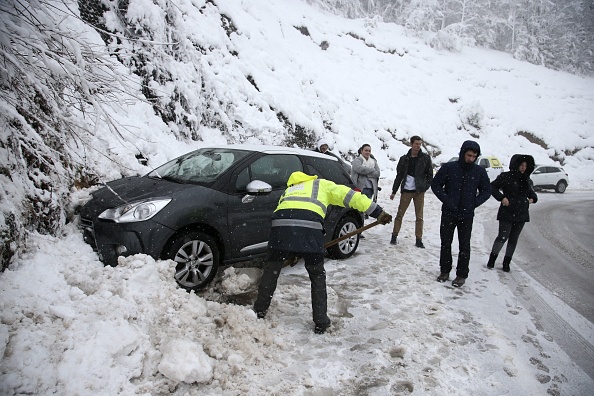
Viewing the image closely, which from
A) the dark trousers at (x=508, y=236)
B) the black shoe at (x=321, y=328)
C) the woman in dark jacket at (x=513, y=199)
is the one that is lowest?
the black shoe at (x=321, y=328)

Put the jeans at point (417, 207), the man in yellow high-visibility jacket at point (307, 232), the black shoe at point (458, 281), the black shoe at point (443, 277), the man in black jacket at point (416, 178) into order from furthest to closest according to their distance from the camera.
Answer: the jeans at point (417, 207) < the man in black jacket at point (416, 178) < the black shoe at point (443, 277) < the black shoe at point (458, 281) < the man in yellow high-visibility jacket at point (307, 232)

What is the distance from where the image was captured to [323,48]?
26.8 m

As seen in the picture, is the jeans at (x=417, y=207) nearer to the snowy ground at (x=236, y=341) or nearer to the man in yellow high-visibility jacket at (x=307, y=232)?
the snowy ground at (x=236, y=341)

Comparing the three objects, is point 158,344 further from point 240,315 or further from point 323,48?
point 323,48

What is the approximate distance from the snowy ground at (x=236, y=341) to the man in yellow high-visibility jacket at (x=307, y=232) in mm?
271

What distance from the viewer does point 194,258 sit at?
12.8 ft

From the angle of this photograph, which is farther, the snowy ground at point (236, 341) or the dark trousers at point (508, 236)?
the dark trousers at point (508, 236)

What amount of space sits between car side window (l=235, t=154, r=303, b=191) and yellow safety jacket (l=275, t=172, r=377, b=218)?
99cm

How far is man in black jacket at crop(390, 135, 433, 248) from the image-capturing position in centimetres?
644

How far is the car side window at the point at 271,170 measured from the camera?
14.6 ft

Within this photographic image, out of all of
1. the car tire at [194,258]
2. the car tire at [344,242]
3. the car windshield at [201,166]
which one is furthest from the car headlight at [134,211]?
the car tire at [344,242]

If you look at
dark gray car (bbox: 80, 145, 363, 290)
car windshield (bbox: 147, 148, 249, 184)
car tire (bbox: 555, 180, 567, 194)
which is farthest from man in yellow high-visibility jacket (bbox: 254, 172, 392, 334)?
car tire (bbox: 555, 180, 567, 194)

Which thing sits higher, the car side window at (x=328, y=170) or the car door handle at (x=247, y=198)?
the car side window at (x=328, y=170)

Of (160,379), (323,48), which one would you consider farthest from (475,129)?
(160,379)
